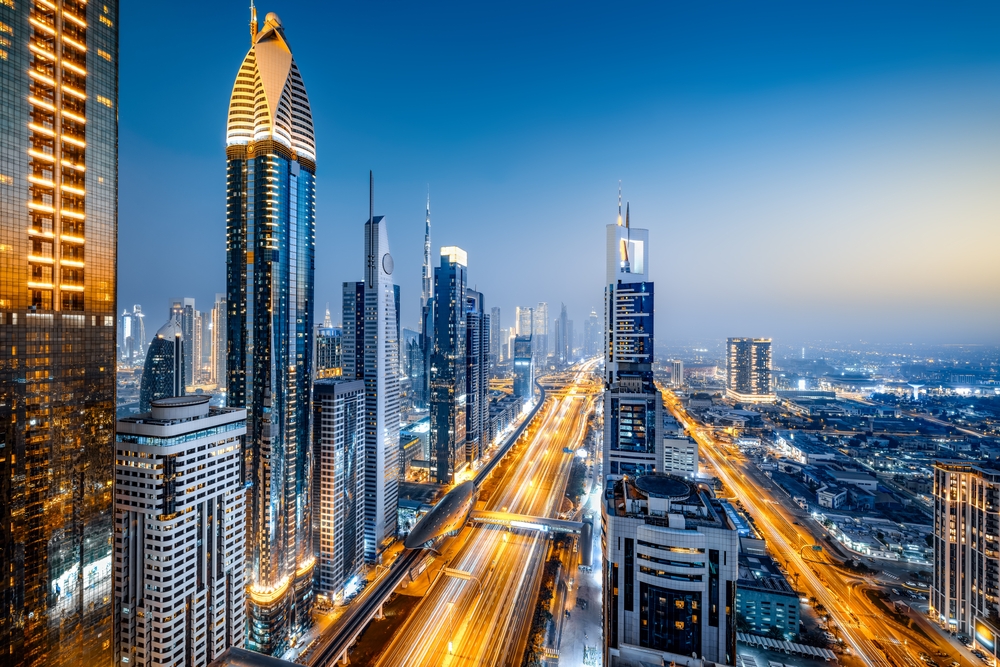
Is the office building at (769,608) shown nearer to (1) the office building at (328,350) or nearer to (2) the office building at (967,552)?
(2) the office building at (967,552)

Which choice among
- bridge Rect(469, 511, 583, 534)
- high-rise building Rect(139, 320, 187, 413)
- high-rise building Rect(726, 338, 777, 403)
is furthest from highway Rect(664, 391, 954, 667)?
high-rise building Rect(139, 320, 187, 413)

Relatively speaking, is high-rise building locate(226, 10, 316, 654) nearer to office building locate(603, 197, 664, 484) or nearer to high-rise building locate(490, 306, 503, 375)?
office building locate(603, 197, 664, 484)

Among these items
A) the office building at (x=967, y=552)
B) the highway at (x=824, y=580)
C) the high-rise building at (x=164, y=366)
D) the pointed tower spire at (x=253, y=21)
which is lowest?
the highway at (x=824, y=580)

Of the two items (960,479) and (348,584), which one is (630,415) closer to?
(960,479)

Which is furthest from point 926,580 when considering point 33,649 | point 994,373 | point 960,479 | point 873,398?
point 994,373

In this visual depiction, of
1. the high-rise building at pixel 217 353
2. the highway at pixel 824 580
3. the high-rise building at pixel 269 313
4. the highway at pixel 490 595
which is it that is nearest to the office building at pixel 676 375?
the highway at pixel 824 580
